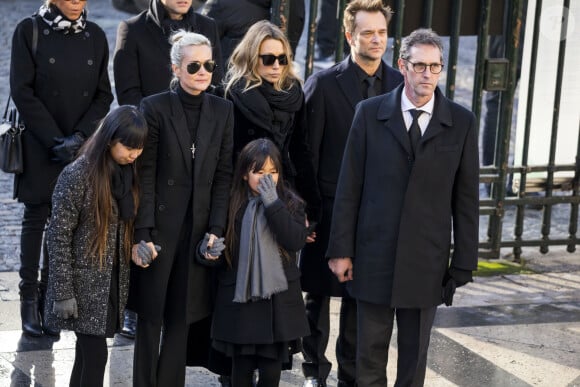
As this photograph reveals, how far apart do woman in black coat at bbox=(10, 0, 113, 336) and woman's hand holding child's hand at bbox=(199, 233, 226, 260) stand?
1231 millimetres

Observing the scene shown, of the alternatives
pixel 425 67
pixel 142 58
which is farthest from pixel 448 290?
pixel 142 58

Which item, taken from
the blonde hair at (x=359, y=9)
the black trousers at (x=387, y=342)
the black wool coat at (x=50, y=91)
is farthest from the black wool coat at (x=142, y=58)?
the black trousers at (x=387, y=342)

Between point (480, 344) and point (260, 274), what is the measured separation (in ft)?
6.23

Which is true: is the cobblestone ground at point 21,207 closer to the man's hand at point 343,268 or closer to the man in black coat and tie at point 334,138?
the man in black coat and tie at point 334,138

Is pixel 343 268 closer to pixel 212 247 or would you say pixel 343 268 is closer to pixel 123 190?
pixel 212 247

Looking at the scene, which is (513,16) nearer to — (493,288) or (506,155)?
(506,155)

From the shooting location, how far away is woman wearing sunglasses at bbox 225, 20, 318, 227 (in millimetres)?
5496

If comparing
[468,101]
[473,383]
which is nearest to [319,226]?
[473,383]

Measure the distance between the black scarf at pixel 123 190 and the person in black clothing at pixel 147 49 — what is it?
1.09 meters

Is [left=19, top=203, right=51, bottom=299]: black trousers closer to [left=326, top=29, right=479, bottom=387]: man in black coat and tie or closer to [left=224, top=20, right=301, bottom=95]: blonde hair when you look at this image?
[left=224, top=20, right=301, bottom=95]: blonde hair

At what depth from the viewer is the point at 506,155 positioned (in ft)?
26.2

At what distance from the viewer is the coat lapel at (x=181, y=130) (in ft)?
17.2

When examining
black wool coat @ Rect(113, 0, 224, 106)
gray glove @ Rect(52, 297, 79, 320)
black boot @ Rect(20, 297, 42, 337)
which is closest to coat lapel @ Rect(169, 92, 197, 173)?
gray glove @ Rect(52, 297, 79, 320)

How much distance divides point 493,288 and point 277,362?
2.78 metres
